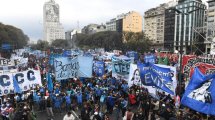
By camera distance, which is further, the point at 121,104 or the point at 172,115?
the point at 121,104

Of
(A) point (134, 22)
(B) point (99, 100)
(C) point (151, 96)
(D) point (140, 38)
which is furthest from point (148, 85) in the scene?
(A) point (134, 22)

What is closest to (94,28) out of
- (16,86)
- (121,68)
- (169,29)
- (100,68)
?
(169,29)

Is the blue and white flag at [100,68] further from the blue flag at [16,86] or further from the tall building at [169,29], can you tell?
the tall building at [169,29]

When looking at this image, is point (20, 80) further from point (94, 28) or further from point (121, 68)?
point (94, 28)

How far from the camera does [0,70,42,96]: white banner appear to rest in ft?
41.6

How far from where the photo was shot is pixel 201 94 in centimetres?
768

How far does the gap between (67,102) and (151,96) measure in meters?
4.76

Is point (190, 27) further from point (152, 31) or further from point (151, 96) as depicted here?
point (151, 96)

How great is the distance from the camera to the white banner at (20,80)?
41.6ft

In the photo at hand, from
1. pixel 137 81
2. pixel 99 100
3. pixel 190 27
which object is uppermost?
pixel 190 27

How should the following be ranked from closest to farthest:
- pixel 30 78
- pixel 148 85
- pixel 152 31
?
pixel 148 85 < pixel 30 78 < pixel 152 31

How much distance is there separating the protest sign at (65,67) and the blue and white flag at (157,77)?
4938mm

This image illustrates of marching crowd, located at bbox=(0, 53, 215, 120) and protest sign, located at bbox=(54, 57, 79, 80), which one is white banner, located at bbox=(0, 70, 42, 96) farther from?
protest sign, located at bbox=(54, 57, 79, 80)

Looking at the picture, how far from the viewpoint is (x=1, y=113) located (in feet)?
38.4
